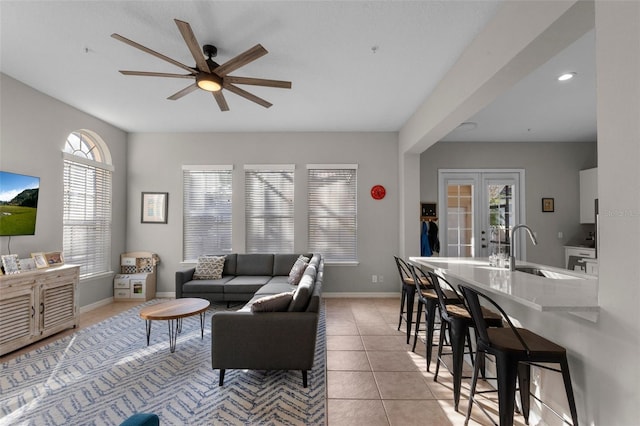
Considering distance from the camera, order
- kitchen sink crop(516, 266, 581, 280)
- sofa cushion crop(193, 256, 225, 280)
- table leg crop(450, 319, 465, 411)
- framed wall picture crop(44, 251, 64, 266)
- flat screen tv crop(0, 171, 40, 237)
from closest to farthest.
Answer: table leg crop(450, 319, 465, 411) → kitchen sink crop(516, 266, 581, 280) → flat screen tv crop(0, 171, 40, 237) → framed wall picture crop(44, 251, 64, 266) → sofa cushion crop(193, 256, 225, 280)

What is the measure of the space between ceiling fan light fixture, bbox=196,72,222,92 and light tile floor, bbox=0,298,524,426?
290 cm

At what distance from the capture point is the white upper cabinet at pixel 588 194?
215 inches

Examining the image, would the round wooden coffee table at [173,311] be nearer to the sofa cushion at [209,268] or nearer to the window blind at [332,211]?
the sofa cushion at [209,268]

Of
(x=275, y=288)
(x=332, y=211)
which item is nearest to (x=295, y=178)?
(x=332, y=211)

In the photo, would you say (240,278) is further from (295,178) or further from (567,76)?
(567,76)

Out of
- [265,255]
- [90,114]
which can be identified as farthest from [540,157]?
[90,114]

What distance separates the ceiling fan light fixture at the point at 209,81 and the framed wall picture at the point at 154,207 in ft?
11.0

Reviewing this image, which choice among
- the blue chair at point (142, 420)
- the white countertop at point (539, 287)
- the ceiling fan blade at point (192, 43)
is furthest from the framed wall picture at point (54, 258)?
the white countertop at point (539, 287)

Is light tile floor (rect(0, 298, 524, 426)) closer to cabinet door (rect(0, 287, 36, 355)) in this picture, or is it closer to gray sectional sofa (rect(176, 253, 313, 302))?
cabinet door (rect(0, 287, 36, 355))

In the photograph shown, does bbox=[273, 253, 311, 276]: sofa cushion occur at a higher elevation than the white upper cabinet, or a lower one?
lower

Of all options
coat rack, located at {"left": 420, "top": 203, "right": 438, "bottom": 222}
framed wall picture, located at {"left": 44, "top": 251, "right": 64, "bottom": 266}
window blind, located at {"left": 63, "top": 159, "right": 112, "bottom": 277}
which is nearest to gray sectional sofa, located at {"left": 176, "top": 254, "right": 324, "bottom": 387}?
framed wall picture, located at {"left": 44, "top": 251, "right": 64, "bottom": 266}

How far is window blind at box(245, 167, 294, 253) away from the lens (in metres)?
5.54

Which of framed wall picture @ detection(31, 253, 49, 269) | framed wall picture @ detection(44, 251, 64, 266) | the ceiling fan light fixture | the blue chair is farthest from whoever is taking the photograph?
framed wall picture @ detection(44, 251, 64, 266)

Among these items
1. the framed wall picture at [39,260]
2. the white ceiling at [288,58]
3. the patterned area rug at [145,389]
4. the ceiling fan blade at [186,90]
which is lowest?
the patterned area rug at [145,389]
